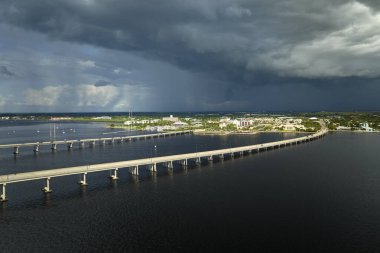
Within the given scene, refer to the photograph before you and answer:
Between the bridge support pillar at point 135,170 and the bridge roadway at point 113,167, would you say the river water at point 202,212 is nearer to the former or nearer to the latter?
the bridge support pillar at point 135,170

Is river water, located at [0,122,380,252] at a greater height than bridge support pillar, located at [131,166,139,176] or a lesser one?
lesser

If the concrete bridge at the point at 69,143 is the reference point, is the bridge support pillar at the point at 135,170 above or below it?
below

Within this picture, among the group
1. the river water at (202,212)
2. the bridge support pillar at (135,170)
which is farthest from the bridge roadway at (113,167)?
the river water at (202,212)

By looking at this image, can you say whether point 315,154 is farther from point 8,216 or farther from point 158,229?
point 8,216

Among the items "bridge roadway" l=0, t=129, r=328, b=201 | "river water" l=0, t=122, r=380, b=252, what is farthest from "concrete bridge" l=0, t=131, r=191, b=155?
"bridge roadway" l=0, t=129, r=328, b=201

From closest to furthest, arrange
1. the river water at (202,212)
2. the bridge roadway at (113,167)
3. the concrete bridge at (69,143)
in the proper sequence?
the river water at (202,212)
the bridge roadway at (113,167)
the concrete bridge at (69,143)

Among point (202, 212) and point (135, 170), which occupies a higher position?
point (135, 170)

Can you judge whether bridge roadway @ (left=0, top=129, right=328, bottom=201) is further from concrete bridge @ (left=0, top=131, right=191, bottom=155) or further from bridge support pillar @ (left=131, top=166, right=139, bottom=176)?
concrete bridge @ (left=0, top=131, right=191, bottom=155)

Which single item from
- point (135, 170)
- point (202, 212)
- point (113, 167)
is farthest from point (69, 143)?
point (202, 212)

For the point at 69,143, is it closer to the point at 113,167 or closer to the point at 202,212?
the point at 113,167
